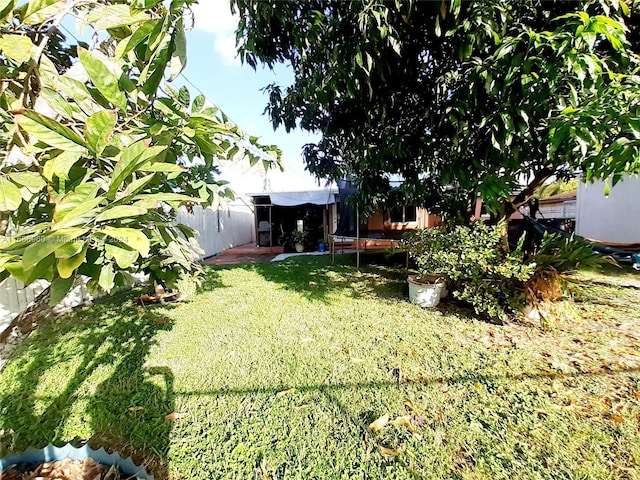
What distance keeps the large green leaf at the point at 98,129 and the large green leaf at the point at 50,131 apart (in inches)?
1.2

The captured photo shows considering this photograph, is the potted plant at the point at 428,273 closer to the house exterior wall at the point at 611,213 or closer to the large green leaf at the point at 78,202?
the large green leaf at the point at 78,202

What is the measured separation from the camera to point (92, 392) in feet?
8.18

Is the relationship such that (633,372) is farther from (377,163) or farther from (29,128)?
(29,128)

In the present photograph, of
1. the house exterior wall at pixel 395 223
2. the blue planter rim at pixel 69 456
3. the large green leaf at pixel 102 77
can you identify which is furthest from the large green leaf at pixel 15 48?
the house exterior wall at pixel 395 223

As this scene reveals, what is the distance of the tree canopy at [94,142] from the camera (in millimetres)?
453

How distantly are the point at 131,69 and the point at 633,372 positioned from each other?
4280 mm

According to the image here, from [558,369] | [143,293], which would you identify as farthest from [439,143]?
[143,293]

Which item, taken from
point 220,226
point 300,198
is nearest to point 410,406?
point 300,198

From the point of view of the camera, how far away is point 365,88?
10.8ft

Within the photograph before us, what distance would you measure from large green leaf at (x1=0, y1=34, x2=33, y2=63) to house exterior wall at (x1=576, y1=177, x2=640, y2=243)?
10571 mm

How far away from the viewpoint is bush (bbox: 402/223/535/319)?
142 inches

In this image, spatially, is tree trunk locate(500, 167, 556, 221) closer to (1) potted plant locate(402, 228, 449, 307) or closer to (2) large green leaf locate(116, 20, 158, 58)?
(1) potted plant locate(402, 228, 449, 307)

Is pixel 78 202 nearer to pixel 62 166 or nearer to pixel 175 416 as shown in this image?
pixel 62 166

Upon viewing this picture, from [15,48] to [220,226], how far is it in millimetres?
11662
